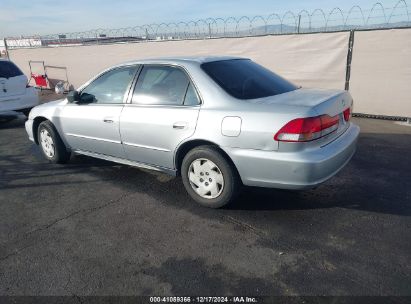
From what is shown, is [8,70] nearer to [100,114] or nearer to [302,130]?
[100,114]

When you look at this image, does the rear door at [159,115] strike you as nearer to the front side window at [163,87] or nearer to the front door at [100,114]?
the front side window at [163,87]

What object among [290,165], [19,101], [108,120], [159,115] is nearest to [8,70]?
[19,101]

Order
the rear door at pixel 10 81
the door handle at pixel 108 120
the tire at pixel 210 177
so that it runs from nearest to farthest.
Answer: the tire at pixel 210 177 < the door handle at pixel 108 120 < the rear door at pixel 10 81

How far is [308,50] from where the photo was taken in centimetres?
848

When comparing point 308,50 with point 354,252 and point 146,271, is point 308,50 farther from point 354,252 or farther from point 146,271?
point 146,271

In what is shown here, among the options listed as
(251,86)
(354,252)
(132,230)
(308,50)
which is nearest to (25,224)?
(132,230)

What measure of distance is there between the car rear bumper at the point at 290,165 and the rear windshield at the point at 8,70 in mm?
7163

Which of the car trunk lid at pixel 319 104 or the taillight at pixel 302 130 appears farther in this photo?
the car trunk lid at pixel 319 104

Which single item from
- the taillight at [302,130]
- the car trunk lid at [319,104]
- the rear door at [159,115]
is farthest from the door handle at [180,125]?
the taillight at [302,130]

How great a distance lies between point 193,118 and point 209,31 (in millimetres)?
7746

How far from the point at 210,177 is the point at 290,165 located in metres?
0.92

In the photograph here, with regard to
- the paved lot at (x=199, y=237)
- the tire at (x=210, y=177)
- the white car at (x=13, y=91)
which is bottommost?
the paved lot at (x=199, y=237)

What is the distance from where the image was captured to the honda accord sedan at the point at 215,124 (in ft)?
10.7

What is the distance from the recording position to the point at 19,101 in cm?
865
